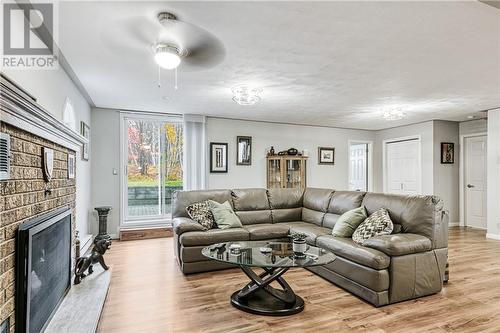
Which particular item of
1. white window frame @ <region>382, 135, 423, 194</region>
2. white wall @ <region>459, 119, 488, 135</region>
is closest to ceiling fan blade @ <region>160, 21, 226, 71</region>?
white window frame @ <region>382, 135, 423, 194</region>

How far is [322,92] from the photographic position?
13.6 feet

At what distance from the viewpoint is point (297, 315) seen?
2.43 meters

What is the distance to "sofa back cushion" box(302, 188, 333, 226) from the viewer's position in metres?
4.27

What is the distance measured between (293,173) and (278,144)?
29.0 inches

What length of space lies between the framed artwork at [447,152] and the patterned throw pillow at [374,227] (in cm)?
421

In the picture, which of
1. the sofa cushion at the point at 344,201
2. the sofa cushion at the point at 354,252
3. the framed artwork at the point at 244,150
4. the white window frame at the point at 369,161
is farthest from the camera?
the white window frame at the point at 369,161

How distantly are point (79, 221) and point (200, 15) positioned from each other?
345 centimetres

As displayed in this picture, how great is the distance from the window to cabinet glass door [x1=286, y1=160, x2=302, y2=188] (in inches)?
90.4

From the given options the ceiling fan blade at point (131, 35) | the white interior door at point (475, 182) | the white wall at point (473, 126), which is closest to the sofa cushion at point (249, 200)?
the ceiling fan blade at point (131, 35)

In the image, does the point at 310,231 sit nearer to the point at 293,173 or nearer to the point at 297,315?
the point at 297,315

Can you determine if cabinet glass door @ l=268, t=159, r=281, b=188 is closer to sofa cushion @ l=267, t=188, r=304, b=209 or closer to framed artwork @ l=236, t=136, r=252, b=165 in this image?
framed artwork @ l=236, t=136, r=252, b=165

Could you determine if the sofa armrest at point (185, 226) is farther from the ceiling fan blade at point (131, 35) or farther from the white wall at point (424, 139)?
the white wall at point (424, 139)

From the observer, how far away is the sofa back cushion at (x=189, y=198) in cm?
414

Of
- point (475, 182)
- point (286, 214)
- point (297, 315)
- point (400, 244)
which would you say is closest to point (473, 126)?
point (475, 182)
